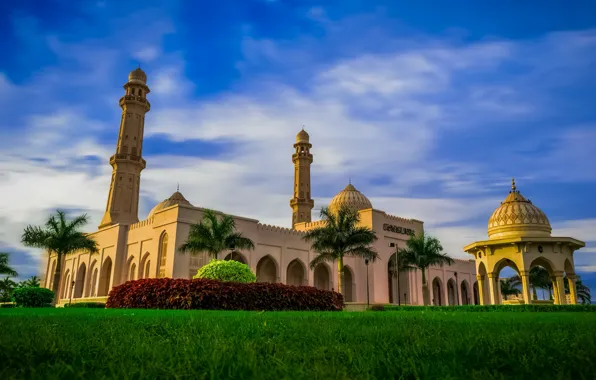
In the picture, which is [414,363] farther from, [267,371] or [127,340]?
[127,340]

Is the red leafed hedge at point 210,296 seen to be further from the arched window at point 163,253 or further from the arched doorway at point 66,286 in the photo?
the arched doorway at point 66,286

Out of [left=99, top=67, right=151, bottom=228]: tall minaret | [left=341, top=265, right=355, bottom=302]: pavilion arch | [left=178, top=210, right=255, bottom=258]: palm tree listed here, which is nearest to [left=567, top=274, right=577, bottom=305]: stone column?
[left=341, top=265, right=355, bottom=302]: pavilion arch

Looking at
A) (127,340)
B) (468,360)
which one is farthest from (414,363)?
(127,340)

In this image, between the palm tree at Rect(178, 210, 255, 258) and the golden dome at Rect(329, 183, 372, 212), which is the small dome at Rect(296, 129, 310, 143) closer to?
the golden dome at Rect(329, 183, 372, 212)

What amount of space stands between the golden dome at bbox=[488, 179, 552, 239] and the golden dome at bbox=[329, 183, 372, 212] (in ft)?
57.4

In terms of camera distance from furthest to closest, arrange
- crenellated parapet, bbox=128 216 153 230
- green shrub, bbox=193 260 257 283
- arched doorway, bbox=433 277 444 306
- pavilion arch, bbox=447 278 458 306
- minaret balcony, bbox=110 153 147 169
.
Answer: pavilion arch, bbox=447 278 458 306, arched doorway, bbox=433 277 444 306, minaret balcony, bbox=110 153 147 169, crenellated parapet, bbox=128 216 153 230, green shrub, bbox=193 260 257 283

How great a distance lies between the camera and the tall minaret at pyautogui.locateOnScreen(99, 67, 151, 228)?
39281mm

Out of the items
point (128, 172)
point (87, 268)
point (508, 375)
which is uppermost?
point (128, 172)

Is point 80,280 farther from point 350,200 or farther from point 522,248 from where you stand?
point 522,248

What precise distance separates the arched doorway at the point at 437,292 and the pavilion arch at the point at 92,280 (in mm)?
35469

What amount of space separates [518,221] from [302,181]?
83.3 feet

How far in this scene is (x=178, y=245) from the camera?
2952 cm

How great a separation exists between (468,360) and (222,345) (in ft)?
5.17

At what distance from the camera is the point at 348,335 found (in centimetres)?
389
